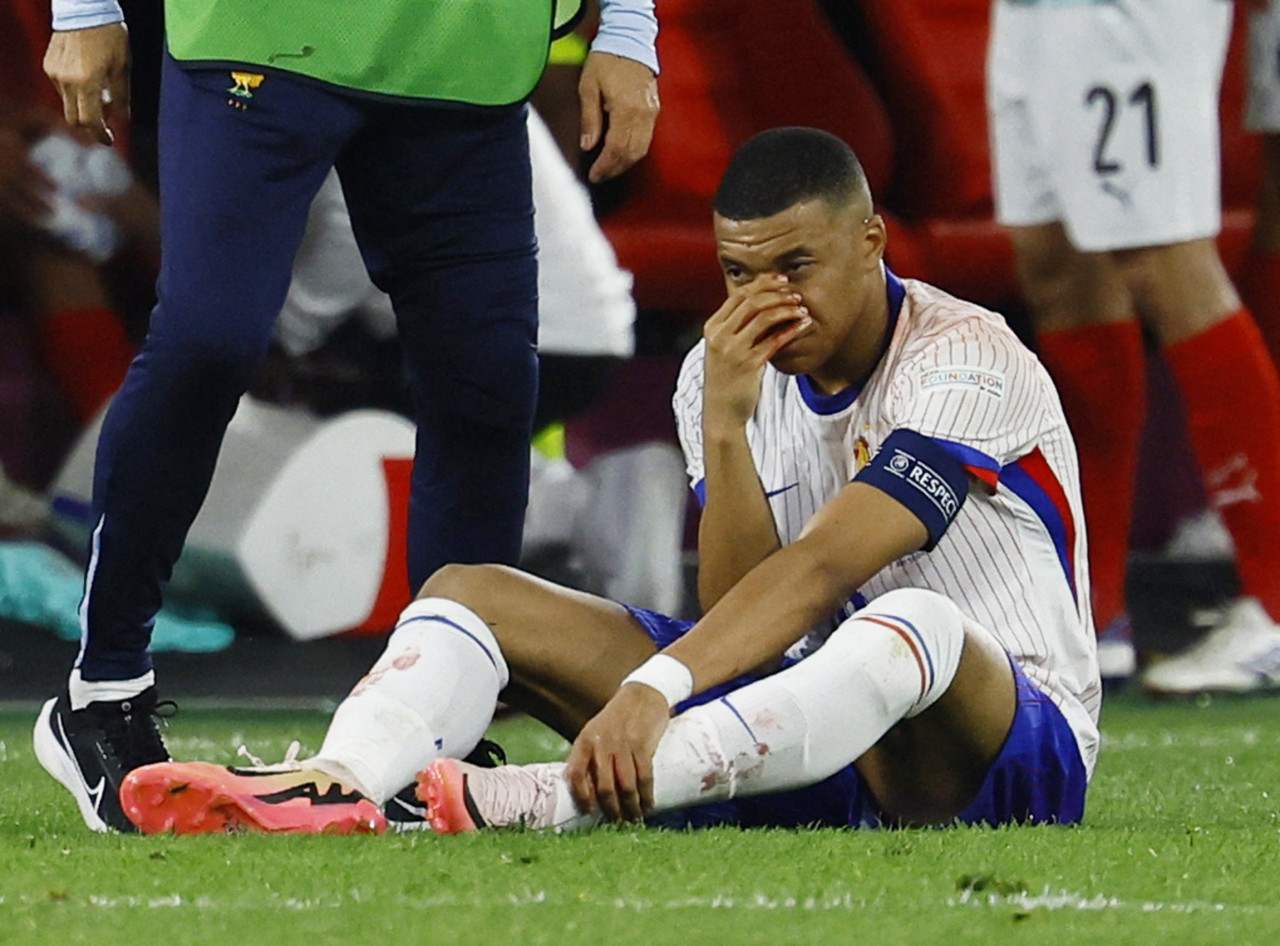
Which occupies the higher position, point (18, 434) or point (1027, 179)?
point (1027, 179)

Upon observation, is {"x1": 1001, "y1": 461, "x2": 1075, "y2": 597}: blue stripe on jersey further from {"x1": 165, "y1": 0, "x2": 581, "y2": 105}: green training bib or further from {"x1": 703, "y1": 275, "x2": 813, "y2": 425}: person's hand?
{"x1": 165, "y1": 0, "x2": 581, "y2": 105}: green training bib

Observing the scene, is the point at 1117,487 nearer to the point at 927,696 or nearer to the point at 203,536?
the point at 203,536

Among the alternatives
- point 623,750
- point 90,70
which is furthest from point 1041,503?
point 90,70

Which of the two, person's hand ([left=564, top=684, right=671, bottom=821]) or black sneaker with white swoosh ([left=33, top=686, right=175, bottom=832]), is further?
black sneaker with white swoosh ([left=33, top=686, right=175, bottom=832])

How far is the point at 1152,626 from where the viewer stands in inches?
216

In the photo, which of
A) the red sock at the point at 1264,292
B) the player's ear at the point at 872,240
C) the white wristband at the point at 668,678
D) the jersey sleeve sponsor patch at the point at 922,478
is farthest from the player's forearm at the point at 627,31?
the red sock at the point at 1264,292

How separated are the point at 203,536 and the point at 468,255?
216cm

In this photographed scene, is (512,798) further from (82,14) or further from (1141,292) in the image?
(1141,292)

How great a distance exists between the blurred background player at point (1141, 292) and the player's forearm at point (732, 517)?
8.23ft

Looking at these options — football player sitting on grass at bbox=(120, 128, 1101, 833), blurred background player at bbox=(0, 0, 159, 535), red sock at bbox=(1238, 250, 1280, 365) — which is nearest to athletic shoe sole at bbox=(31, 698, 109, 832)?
football player sitting on grass at bbox=(120, 128, 1101, 833)

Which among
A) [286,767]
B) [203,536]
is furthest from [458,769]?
[203,536]

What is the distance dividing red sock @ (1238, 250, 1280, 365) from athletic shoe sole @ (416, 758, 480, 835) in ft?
11.0

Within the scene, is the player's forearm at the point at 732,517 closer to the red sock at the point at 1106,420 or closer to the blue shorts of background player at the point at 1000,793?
the blue shorts of background player at the point at 1000,793

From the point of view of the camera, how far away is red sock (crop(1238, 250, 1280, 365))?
212 inches
